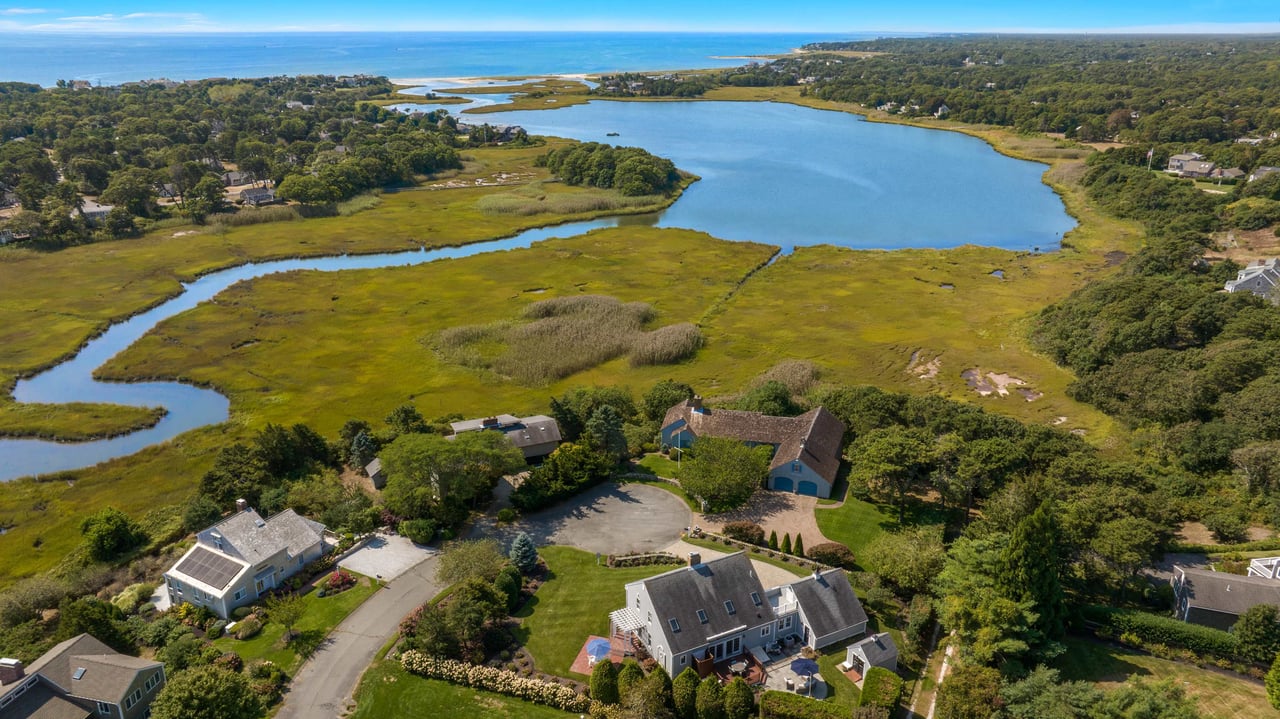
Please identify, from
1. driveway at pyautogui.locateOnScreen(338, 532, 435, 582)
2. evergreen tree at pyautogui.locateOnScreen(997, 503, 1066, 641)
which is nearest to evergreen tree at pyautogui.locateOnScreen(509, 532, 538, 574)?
driveway at pyautogui.locateOnScreen(338, 532, 435, 582)

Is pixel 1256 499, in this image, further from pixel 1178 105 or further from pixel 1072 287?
pixel 1178 105

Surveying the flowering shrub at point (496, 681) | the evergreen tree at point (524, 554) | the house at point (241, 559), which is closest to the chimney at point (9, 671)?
the house at point (241, 559)

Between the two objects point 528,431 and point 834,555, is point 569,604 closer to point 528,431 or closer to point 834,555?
point 834,555

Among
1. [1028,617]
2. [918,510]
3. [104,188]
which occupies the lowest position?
[918,510]

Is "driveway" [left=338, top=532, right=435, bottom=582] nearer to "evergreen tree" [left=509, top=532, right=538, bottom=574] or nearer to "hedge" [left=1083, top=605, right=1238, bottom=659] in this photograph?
"evergreen tree" [left=509, top=532, right=538, bottom=574]

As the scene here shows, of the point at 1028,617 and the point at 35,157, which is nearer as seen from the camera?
the point at 1028,617

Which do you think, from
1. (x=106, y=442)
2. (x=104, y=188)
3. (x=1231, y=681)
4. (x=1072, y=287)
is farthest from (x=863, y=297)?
(x=104, y=188)
